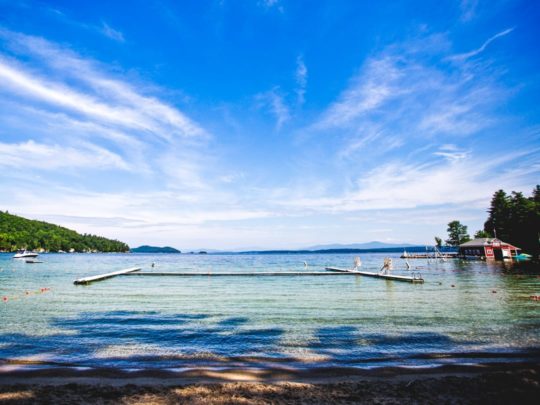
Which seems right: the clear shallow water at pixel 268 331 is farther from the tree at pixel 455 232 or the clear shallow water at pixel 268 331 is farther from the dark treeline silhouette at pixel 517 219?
the tree at pixel 455 232

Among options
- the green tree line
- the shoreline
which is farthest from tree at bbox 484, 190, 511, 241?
the shoreline

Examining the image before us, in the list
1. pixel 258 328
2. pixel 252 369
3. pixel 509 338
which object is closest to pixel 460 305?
pixel 509 338

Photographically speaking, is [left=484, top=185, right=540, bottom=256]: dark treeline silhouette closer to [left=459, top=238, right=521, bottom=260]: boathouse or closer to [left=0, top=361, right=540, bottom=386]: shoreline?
[left=459, top=238, right=521, bottom=260]: boathouse

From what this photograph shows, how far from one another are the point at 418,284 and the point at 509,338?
24372 mm

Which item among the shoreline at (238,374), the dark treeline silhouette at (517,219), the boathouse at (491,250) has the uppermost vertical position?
the dark treeline silhouette at (517,219)

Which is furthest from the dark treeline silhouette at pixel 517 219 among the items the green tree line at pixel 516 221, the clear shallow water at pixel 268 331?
the clear shallow water at pixel 268 331

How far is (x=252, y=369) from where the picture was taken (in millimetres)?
9633

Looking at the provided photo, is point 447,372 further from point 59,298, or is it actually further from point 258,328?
point 59,298

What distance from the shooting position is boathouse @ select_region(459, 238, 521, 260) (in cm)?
8106

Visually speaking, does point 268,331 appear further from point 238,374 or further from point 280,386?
point 280,386

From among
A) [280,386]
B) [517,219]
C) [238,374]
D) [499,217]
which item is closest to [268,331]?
[238,374]

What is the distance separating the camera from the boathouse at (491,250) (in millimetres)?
81062

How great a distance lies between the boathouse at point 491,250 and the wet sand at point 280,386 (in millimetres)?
87116

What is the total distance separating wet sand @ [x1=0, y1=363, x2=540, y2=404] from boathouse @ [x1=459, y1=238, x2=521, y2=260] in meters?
87.1
